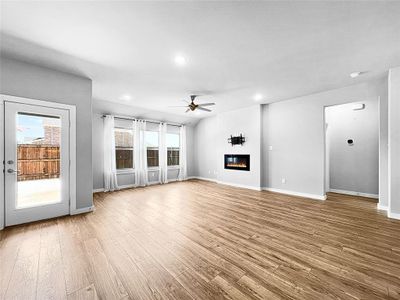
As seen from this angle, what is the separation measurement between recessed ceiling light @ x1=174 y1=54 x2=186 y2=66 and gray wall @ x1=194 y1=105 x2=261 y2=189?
12.2 feet

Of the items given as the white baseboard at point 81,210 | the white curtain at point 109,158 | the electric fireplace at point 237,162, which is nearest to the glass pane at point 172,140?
the white curtain at point 109,158

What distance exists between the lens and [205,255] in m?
2.16

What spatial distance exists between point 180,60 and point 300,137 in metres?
4.18

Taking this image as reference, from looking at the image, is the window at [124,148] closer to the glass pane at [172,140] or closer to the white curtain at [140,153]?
the white curtain at [140,153]

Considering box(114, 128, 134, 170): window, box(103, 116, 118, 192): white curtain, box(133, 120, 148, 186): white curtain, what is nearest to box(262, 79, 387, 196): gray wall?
box(133, 120, 148, 186): white curtain

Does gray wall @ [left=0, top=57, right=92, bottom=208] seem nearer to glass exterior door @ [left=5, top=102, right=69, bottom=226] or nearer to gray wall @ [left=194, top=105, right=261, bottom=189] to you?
glass exterior door @ [left=5, top=102, right=69, bottom=226]

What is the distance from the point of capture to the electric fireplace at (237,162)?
6.35 metres

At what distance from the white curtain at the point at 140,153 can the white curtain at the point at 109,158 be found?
0.83 m

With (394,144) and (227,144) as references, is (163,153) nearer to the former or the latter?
(227,144)

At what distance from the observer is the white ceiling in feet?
6.37

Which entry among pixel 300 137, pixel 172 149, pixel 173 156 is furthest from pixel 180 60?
pixel 173 156

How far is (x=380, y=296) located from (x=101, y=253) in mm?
2973

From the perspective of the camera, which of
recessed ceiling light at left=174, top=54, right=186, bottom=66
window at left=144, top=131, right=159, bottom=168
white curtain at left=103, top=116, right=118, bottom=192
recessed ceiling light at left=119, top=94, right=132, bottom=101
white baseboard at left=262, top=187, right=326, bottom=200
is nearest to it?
A: recessed ceiling light at left=174, top=54, right=186, bottom=66

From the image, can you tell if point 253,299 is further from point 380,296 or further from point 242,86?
point 242,86
